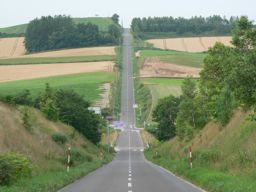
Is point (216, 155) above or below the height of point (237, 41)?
below

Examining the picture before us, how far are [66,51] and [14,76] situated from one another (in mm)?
50518

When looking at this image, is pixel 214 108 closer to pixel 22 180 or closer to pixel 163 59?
pixel 22 180

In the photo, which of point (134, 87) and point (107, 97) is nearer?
point (107, 97)

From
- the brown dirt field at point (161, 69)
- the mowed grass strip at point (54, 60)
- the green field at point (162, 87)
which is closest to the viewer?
the green field at point (162, 87)

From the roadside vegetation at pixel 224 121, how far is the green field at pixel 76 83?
60.4 meters

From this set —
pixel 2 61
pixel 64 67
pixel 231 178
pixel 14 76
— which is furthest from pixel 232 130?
pixel 2 61

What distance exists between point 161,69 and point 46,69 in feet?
107

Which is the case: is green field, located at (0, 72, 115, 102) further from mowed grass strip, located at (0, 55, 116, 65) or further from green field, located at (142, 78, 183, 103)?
mowed grass strip, located at (0, 55, 116, 65)

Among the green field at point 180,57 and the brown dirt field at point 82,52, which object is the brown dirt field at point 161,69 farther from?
the brown dirt field at point 82,52

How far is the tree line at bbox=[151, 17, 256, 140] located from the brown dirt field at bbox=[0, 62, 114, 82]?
59504mm

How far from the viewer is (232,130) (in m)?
42.2

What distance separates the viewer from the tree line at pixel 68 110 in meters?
60.3

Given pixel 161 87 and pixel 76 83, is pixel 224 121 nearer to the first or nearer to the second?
pixel 76 83

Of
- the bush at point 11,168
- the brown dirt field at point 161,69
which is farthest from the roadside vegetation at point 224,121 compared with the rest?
the brown dirt field at point 161,69
